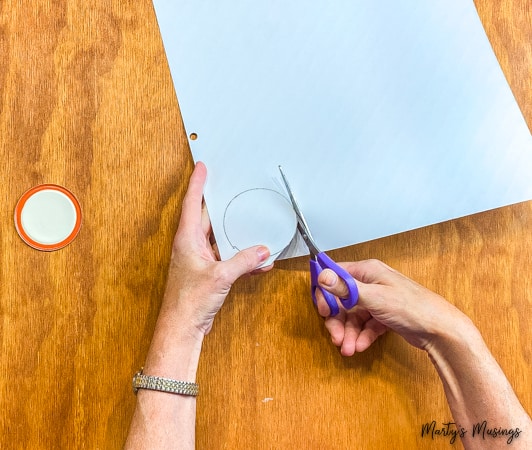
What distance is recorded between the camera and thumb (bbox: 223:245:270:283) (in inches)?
21.9

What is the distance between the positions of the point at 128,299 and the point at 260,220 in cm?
18

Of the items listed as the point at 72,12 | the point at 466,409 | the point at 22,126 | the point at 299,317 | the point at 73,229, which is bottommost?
the point at 466,409

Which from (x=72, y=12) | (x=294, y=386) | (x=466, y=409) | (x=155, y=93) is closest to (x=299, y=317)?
(x=294, y=386)

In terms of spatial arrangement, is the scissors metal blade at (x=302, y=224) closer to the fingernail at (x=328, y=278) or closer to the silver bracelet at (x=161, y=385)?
the fingernail at (x=328, y=278)

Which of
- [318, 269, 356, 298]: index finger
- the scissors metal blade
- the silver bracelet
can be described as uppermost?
the scissors metal blade

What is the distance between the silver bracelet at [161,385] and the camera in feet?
1.83

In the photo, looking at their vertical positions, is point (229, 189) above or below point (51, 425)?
above

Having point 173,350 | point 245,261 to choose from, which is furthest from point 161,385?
point 245,261

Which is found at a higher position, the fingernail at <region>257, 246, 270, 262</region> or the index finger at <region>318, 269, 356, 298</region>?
the fingernail at <region>257, 246, 270, 262</region>

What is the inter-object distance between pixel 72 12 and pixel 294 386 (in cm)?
53

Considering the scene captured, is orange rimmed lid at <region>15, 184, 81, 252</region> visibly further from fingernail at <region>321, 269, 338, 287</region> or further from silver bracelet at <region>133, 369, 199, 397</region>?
fingernail at <region>321, 269, 338, 287</region>

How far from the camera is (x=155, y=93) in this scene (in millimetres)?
625

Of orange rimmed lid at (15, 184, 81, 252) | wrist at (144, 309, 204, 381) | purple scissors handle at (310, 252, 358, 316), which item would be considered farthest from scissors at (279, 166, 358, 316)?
orange rimmed lid at (15, 184, 81, 252)

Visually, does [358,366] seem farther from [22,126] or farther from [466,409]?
[22,126]
